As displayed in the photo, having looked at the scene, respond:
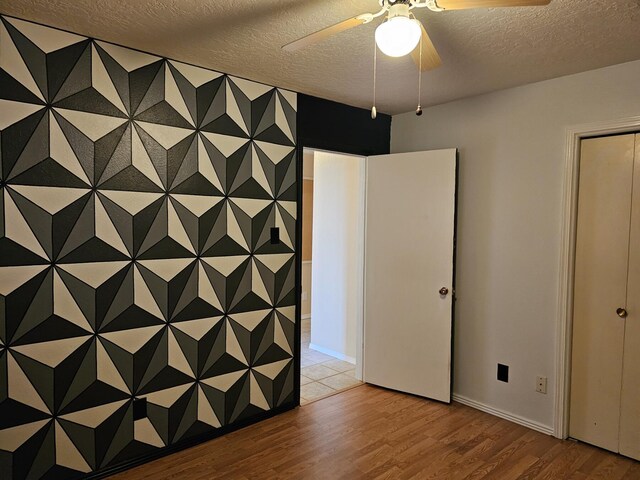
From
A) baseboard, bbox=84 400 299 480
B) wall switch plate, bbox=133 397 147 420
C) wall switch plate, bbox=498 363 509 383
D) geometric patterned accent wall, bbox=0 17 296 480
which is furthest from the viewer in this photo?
wall switch plate, bbox=498 363 509 383

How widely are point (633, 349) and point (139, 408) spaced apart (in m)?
2.92

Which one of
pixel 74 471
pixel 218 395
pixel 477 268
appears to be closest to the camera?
pixel 74 471

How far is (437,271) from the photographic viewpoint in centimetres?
339

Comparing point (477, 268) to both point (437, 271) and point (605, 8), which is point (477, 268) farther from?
point (605, 8)

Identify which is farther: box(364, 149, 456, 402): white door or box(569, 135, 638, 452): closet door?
box(364, 149, 456, 402): white door

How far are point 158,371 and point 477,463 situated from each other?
1953mm

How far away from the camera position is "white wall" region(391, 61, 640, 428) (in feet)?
9.29

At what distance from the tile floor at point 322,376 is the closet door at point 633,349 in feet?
6.27

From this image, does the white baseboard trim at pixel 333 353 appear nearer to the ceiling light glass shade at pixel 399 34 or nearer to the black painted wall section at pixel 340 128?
the black painted wall section at pixel 340 128

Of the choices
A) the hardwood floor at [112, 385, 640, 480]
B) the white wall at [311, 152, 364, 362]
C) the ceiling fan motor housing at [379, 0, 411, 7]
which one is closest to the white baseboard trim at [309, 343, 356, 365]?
the white wall at [311, 152, 364, 362]

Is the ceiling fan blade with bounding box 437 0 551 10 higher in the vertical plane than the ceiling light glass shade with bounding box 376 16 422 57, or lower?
higher

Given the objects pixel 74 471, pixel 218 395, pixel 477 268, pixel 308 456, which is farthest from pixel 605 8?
pixel 74 471

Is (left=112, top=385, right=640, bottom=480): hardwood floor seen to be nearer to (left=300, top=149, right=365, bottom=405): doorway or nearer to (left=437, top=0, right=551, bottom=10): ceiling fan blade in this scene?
(left=300, top=149, right=365, bottom=405): doorway

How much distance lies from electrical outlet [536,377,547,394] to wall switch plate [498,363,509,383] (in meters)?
0.21
